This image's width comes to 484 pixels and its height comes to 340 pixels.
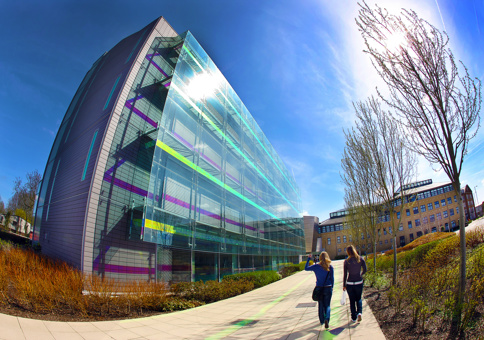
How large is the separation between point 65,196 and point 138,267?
517 cm

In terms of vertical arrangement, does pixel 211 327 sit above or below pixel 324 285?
below

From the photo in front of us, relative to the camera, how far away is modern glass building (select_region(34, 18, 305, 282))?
900cm

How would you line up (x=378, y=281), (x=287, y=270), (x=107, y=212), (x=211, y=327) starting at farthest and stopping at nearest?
(x=287, y=270) → (x=107, y=212) → (x=378, y=281) → (x=211, y=327)

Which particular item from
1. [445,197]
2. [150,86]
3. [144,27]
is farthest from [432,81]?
[445,197]

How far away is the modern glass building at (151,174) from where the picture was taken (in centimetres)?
900

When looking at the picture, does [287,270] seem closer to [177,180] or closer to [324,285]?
[177,180]

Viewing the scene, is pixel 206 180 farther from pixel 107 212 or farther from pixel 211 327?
pixel 211 327

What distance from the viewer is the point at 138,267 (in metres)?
9.51

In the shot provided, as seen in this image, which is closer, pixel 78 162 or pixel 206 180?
pixel 78 162

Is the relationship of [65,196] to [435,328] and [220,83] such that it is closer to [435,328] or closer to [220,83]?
[220,83]

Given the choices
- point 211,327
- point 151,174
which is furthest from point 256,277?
point 211,327

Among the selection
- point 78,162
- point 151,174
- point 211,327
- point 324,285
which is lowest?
point 211,327

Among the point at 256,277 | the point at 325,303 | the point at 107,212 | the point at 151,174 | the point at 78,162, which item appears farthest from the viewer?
the point at 256,277

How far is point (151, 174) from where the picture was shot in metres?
8.59
